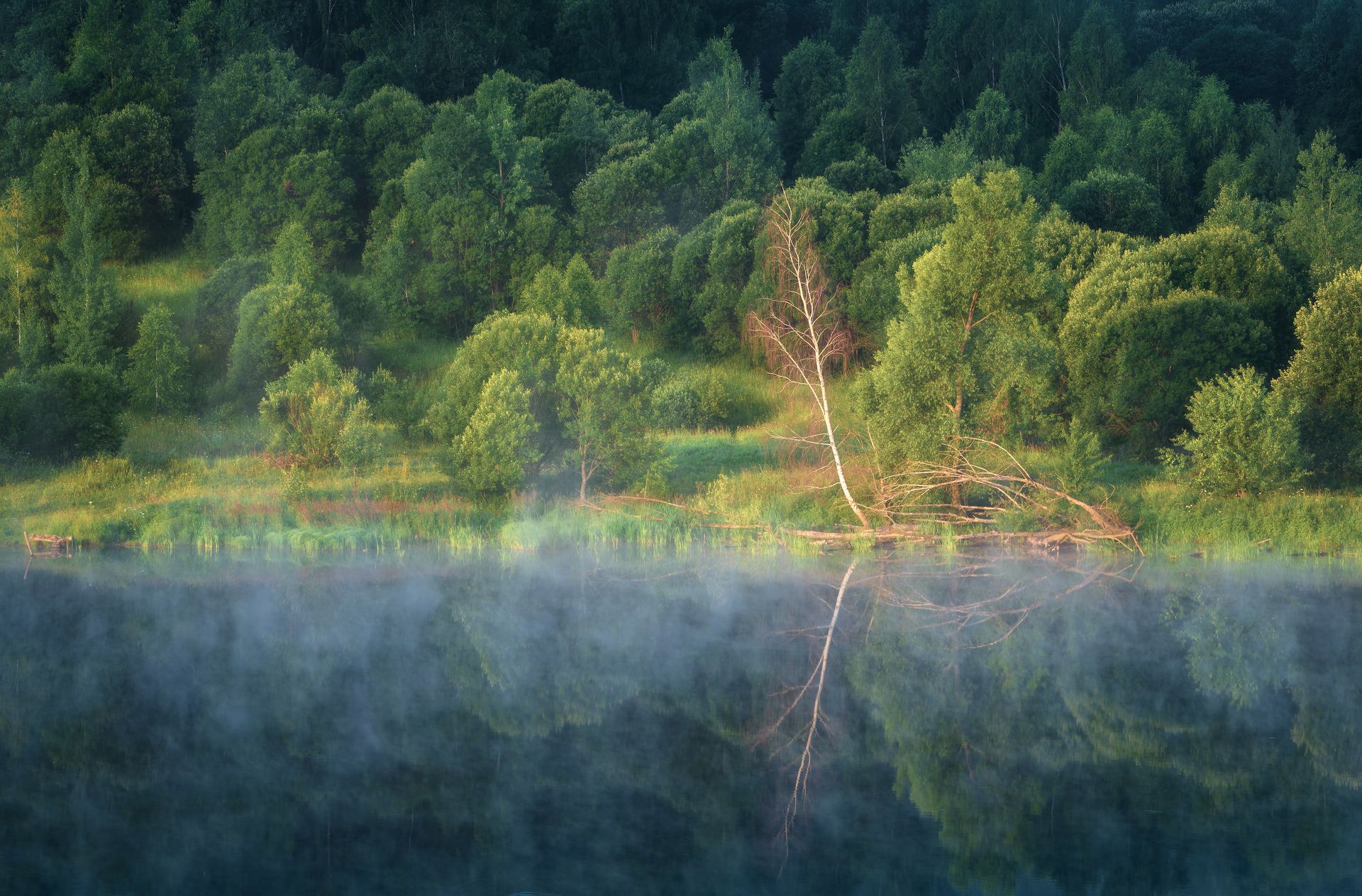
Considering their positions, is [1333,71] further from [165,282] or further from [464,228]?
[165,282]

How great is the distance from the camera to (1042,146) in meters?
58.9

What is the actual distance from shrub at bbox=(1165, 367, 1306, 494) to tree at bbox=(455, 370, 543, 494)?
11.7 metres

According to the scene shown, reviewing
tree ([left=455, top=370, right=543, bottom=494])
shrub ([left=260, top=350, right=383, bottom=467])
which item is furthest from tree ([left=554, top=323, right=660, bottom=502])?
shrub ([left=260, top=350, right=383, bottom=467])

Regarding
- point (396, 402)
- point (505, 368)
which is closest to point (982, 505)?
point (505, 368)

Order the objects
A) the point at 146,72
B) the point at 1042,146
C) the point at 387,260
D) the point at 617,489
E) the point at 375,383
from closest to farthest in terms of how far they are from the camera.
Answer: the point at 617,489
the point at 375,383
the point at 387,260
the point at 146,72
the point at 1042,146

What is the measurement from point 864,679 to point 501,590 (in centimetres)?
656

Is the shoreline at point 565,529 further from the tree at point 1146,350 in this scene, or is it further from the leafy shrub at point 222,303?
the leafy shrub at point 222,303

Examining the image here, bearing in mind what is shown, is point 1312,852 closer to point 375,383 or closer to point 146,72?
point 375,383

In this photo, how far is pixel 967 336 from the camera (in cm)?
2495

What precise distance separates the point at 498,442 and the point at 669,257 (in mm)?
19962

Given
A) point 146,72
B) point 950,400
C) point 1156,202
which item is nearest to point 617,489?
point 950,400

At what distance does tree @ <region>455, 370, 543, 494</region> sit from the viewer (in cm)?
2567

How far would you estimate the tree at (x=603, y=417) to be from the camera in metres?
26.7

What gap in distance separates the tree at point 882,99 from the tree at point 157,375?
104ft
